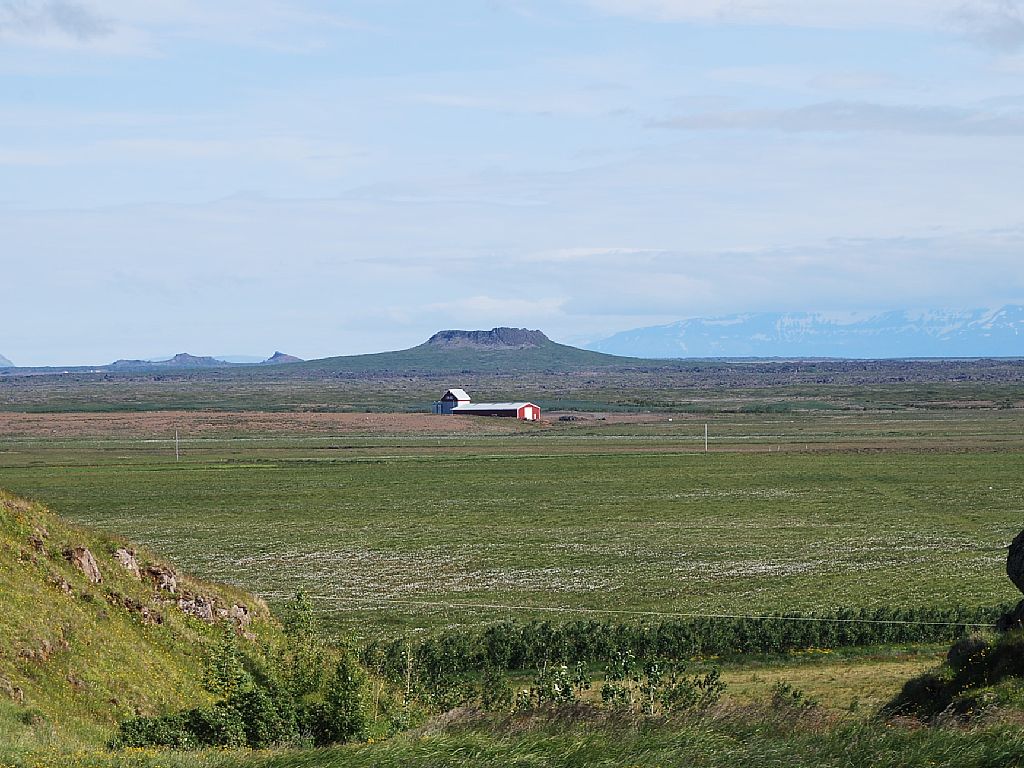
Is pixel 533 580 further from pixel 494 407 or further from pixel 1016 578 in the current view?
pixel 494 407

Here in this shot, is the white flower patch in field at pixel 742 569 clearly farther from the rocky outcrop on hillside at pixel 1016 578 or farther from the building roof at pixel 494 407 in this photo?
the building roof at pixel 494 407

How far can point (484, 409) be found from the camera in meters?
184

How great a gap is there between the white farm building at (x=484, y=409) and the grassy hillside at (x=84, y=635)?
5764 inches

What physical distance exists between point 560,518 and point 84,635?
2040 inches

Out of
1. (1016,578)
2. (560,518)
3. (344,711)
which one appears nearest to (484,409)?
(560,518)

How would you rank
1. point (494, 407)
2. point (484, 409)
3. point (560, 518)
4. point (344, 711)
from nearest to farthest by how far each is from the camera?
point (344, 711) < point (560, 518) < point (494, 407) < point (484, 409)

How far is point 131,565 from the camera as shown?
27828 mm

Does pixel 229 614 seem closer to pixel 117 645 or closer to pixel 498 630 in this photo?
pixel 117 645

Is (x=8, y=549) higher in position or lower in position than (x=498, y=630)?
higher

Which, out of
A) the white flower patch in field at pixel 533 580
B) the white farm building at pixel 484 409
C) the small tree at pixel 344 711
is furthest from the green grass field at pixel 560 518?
the white farm building at pixel 484 409

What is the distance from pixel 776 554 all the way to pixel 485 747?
46.9 metres

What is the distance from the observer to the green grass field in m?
49.6

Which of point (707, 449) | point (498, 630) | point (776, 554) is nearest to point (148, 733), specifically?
point (498, 630)

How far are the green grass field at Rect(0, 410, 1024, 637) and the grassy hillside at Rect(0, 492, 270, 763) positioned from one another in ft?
45.1
